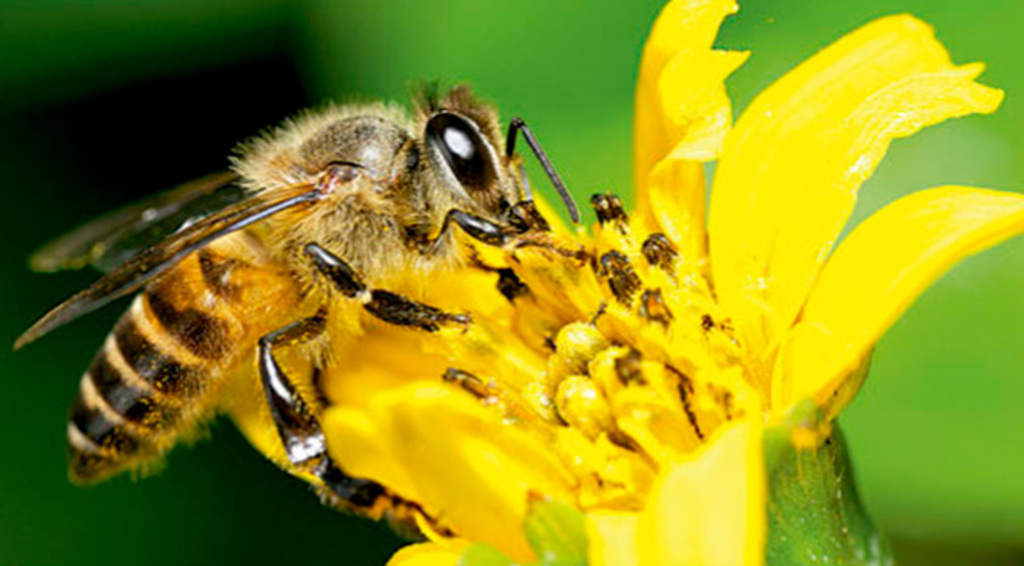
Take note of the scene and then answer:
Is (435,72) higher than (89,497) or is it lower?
higher

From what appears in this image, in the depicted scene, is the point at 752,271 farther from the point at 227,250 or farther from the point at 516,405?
the point at 227,250

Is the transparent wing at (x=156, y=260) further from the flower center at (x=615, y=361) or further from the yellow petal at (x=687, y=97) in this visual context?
the yellow petal at (x=687, y=97)

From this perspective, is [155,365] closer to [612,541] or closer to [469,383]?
[469,383]

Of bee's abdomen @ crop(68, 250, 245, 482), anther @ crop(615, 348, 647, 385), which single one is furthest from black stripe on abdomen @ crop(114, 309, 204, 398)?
anther @ crop(615, 348, 647, 385)

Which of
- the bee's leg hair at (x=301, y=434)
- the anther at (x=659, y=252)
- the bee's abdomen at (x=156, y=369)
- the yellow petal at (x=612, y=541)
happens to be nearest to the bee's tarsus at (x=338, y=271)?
the bee's leg hair at (x=301, y=434)

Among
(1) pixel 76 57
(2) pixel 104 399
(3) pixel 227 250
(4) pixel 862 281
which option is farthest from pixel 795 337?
(1) pixel 76 57
